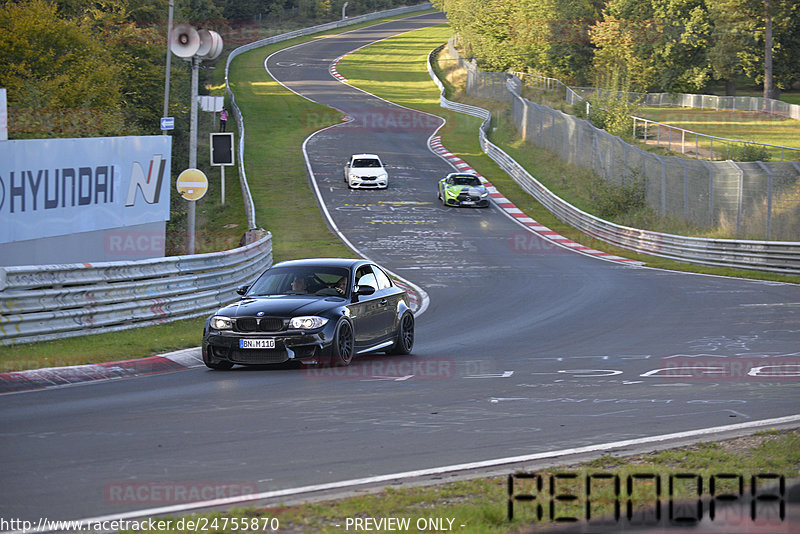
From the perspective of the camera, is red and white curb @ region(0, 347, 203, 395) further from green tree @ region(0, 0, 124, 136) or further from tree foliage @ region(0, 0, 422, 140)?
green tree @ region(0, 0, 124, 136)

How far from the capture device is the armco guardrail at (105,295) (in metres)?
13.3

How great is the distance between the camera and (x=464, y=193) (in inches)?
1708

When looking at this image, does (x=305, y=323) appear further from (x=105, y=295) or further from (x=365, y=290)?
(x=105, y=295)

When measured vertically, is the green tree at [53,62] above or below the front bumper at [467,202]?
above

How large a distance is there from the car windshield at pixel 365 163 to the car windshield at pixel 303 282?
33705 mm

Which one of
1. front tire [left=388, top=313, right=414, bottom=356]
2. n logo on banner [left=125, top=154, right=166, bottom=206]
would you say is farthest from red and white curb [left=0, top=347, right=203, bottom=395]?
n logo on banner [left=125, top=154, right=166, bottom=206]

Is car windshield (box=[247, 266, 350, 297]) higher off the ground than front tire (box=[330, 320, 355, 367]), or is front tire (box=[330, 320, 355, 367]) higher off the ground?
car windshield (box=[247, 266, 350, 297])

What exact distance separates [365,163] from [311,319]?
117 ft

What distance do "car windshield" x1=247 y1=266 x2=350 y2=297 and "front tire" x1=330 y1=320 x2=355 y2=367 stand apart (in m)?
0.69

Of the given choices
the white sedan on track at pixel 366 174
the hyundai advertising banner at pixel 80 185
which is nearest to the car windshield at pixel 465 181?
the white sedan on track at pixel 366 174

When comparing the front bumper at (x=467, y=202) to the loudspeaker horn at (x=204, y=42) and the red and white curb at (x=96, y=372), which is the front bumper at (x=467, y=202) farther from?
the red and white curb at (x=96, y=372)

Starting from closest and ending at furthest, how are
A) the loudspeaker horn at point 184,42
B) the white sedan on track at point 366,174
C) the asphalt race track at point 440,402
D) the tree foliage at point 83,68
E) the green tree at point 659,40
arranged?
the asphalt race track at point 440,402 < the loudspeaker horn at point 184,42 < the tree foliage at point 83,68 < the white sedan on track at point 366,174 < the green tree at point 659,40

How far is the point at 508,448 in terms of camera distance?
805 centimetres

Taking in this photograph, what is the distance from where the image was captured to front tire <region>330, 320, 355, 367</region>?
12.7 m
